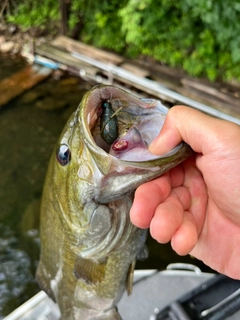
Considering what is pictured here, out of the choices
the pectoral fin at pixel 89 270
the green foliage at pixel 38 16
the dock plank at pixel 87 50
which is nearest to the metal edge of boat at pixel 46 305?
the pectoral fin at pixel 89 270

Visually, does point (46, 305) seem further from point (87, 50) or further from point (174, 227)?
point (87, 50)

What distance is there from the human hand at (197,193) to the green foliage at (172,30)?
4184 millimetres

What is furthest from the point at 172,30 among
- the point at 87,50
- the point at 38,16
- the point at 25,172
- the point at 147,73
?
the point at 25,172

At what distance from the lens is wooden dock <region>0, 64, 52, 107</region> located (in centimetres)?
636

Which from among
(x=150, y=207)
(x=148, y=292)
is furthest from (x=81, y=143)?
(x=148, y=292)

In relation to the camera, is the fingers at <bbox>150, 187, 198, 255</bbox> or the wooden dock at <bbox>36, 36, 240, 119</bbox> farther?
the wooden dock at <bbox>36, 36, 240, 119</bbox>

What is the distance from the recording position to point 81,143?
1.56 meters

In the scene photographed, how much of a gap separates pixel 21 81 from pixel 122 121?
5425 millimetres

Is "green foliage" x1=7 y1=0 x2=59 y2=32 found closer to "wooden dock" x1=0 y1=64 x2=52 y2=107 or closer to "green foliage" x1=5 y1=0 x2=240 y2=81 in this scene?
"green foliage" x1=5 y1=0 x2=240 y2=81

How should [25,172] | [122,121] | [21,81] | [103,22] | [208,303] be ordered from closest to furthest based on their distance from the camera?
[122,121] < [208,303] < [25,172] < [21,81] < [103,22]

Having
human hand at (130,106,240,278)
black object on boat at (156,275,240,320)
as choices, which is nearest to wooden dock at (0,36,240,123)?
black object on boat at (156,275,240,320)

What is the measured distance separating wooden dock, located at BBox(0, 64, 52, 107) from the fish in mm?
4587

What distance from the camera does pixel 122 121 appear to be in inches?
65.8

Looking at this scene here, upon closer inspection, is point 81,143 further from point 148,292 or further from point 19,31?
point 19,31
